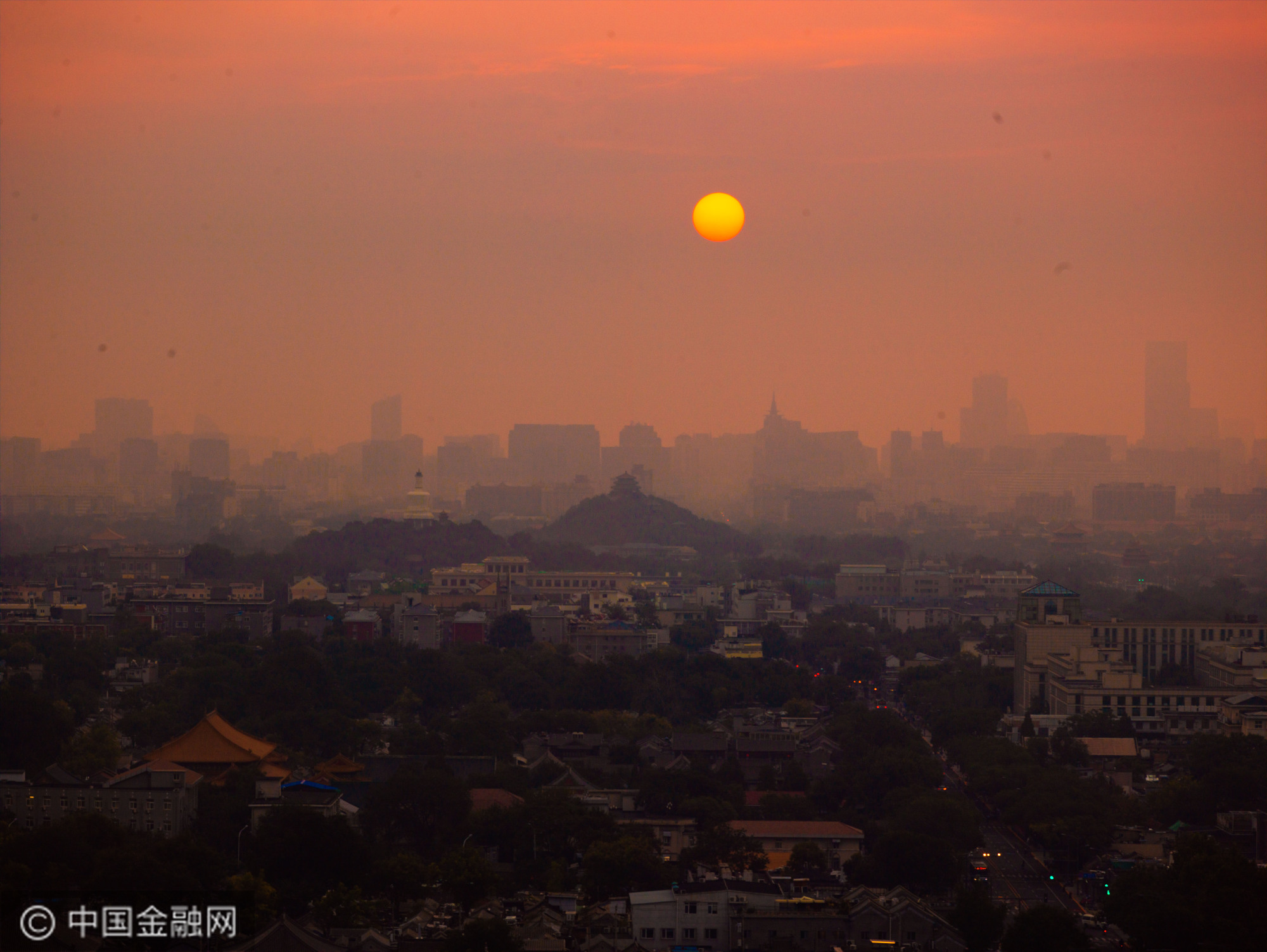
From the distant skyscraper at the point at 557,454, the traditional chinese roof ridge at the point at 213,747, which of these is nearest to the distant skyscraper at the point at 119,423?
the distant skyscraper at the point at 557,454

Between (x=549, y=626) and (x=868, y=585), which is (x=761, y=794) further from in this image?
(x=868, y=585)

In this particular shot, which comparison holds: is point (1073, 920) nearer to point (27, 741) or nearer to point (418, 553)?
point (27, 741)

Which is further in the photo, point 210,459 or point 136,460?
point 210,459

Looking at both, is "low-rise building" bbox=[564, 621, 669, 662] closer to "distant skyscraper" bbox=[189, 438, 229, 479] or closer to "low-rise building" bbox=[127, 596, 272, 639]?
"low-rise building" bbox=[127, 596, 272, 639]

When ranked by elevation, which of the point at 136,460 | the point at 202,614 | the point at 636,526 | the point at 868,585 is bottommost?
the point at 202,614

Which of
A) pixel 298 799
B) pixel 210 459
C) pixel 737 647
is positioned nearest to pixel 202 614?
pixel 737 647

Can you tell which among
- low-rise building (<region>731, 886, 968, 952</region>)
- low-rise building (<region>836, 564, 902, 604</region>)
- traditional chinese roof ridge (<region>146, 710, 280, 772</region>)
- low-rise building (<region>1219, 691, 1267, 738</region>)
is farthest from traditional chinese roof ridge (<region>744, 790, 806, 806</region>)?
low-rise building (<region>836, 564, 902, 604</region>)

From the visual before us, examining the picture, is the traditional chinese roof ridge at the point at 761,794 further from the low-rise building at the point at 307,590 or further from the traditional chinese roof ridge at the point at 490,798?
the low-rise building at the point at 307,590
